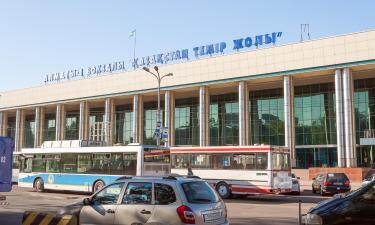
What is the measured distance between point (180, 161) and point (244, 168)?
4970 mm

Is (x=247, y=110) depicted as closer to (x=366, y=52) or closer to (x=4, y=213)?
(x=366, y=52)

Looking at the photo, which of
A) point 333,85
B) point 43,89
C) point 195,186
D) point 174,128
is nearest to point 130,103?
point 174,128

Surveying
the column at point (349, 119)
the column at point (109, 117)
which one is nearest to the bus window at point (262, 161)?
the column at point (349, 119)

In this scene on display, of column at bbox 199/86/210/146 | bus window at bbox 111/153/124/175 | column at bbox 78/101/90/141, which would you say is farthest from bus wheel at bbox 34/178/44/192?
column at bbox 78/101/90/141

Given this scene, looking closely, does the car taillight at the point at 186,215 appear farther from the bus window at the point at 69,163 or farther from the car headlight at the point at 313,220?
the bus window at the point at 69,163

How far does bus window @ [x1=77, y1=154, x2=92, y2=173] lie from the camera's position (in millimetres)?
27094

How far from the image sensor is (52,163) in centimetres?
2920

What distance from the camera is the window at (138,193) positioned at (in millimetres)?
9648

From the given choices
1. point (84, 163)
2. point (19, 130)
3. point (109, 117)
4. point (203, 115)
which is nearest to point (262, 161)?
point (84, 163)

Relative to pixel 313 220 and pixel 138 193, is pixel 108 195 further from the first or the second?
pixel 313 220

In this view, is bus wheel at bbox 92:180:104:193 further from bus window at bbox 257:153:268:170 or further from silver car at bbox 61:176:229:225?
silver car at bbox 61:176:229:225

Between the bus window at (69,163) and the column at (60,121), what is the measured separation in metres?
43.4

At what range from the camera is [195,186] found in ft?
31.9

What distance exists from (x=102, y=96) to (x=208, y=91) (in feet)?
54.7
